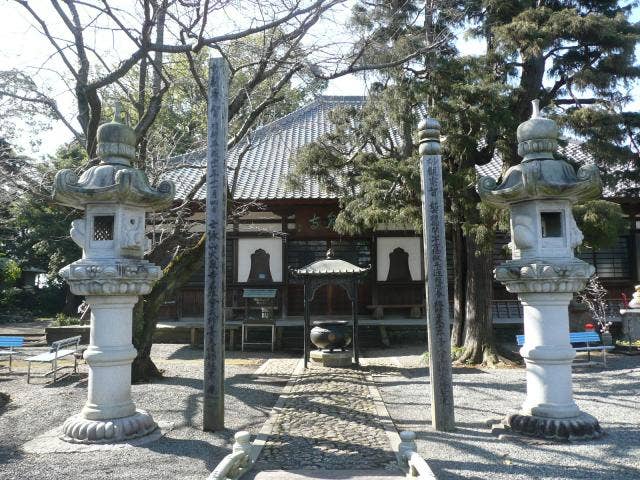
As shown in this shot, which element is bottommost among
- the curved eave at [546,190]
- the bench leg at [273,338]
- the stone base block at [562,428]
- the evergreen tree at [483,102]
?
the stone base block at [562,428]

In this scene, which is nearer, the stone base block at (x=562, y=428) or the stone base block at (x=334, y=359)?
the stone base block at (x=562, y=428)

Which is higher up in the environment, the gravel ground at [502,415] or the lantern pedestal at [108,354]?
the lantern pedestal at [108,354]

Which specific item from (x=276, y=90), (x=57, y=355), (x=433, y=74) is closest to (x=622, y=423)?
(x=433, y=74)

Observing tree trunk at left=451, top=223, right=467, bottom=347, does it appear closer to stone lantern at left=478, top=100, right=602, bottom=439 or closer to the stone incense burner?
the stone incense burner

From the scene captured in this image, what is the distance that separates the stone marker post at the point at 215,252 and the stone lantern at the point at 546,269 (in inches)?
122

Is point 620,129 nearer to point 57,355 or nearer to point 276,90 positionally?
point 276,90

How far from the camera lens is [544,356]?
5352mm

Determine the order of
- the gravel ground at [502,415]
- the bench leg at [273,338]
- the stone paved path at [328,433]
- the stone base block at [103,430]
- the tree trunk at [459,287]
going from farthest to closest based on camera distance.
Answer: the bench leg at [273,338]
the tree trunk at [459,287]
the stone base block at [103,430]
the stone paved path at [328,433]
the gravel ground at [502,415]

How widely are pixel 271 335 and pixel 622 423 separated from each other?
9.30 meters

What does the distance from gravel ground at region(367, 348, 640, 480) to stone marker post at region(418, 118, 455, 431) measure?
36cm

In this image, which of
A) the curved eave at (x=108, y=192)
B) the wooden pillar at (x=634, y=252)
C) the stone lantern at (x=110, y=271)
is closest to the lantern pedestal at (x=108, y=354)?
the stone lantern at (x=110, y=271)

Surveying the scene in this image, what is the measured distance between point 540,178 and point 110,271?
15.5 ft

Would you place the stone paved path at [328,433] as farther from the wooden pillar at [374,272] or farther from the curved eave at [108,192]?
the wooden pillar at [374,272]

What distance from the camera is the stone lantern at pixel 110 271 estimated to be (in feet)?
17.5
